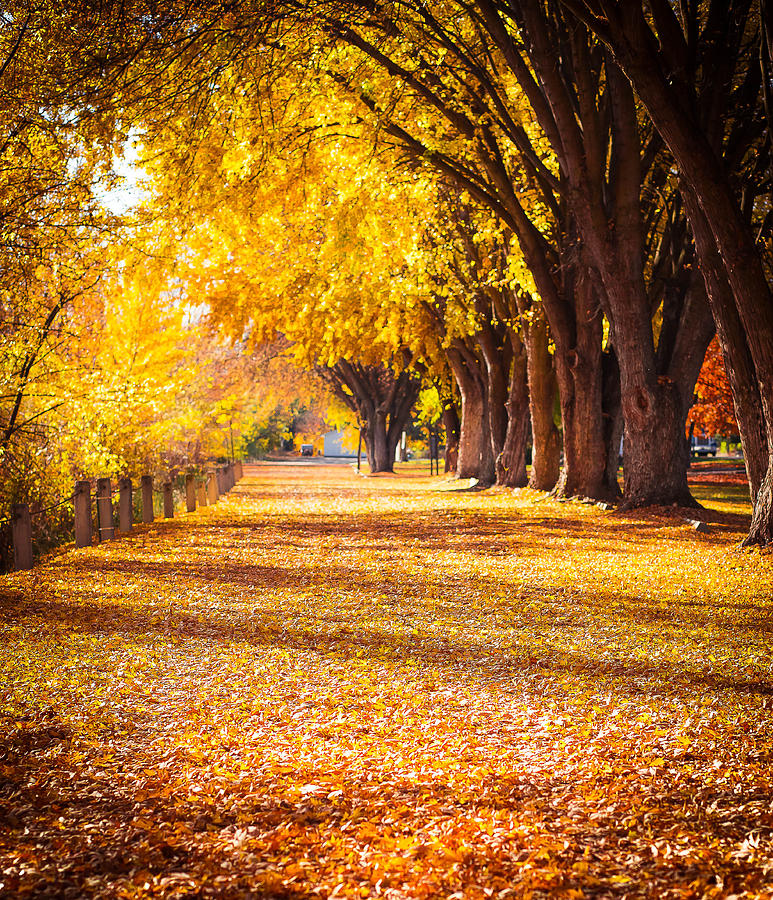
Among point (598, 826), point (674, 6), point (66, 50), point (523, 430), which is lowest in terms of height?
point (598, 826)

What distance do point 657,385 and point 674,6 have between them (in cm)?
612

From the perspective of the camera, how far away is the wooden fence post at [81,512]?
528 inches

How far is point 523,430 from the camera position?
82.3 ft

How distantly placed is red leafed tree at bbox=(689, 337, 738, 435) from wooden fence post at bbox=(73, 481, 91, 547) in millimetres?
25579

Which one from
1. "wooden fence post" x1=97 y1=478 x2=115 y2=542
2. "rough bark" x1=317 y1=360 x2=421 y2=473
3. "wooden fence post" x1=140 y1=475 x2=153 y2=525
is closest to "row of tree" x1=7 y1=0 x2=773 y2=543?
"wooden fence post" x1=97 y1=478 x2=115 y2=542

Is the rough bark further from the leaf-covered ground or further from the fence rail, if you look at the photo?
the leaf-covered ground

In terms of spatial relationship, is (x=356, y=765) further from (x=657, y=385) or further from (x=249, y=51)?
(x=657, y=385)

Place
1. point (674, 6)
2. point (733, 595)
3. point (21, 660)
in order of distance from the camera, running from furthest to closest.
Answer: point (674, 6) < point (733, 595) < point (21, 660)

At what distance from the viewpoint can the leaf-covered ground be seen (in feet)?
11.0

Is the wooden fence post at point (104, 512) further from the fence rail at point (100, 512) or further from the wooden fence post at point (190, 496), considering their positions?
the wooden fence post at point (190, 496)

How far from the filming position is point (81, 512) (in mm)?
A: 13445

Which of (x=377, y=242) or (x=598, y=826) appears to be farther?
(x=377, y=242)

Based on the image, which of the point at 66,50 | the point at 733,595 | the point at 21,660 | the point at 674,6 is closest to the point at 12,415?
the point at 66,50

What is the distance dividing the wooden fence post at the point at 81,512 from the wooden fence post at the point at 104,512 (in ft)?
2.31
